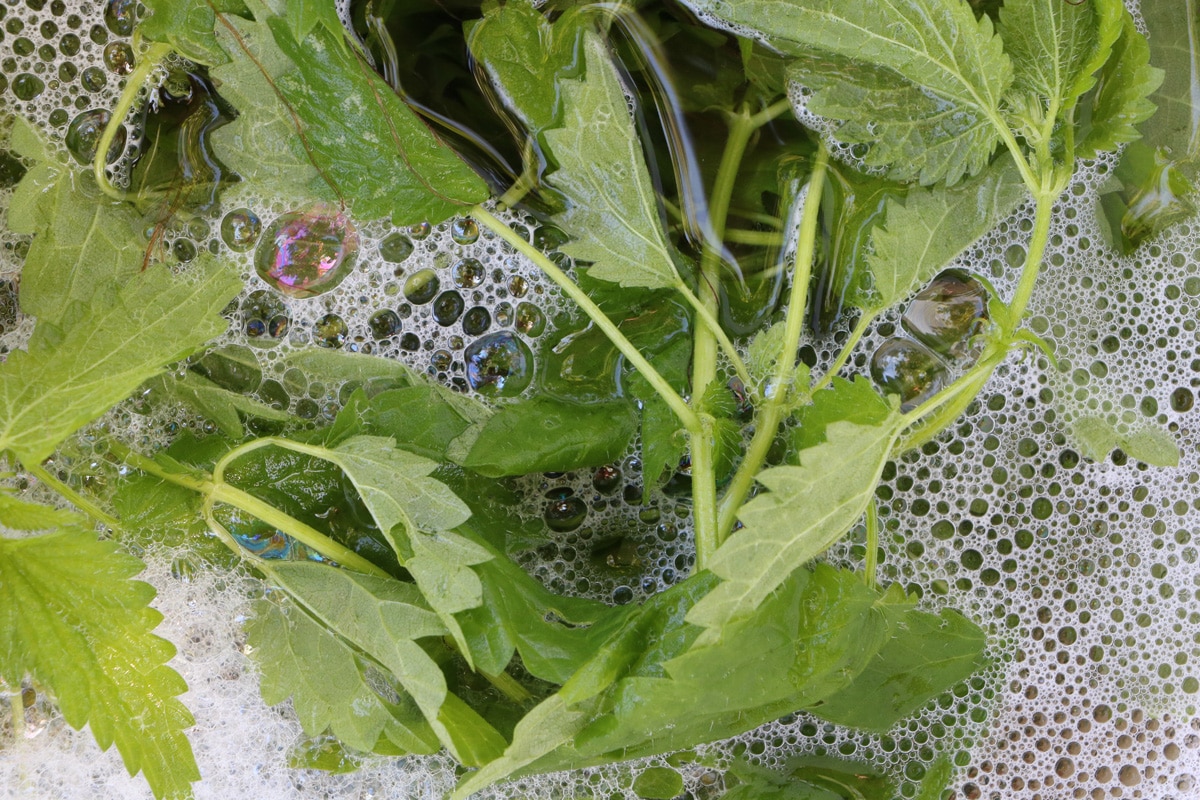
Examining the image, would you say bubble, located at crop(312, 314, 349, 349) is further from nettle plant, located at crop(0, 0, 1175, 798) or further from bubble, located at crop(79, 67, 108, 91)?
bubble, located at crop(79, 67, 108, 91)

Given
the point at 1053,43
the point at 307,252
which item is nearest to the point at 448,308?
the point at 307,252

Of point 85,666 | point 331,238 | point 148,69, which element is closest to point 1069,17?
point 331,238

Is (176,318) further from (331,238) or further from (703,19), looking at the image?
(703,19)


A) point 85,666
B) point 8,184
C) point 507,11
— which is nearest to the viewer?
point 85,666

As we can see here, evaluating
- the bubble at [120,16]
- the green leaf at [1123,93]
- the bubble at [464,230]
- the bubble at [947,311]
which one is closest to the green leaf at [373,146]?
the bubble at [464,230]

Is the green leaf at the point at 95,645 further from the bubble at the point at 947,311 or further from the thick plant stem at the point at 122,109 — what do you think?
the bubble at the point at 947,311

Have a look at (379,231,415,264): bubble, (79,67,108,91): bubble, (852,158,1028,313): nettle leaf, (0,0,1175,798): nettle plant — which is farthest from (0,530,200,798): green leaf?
(852,158,1028,313): nettle leaf

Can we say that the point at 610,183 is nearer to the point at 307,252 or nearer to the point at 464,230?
Answer: the point at 464,230
